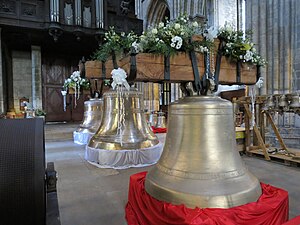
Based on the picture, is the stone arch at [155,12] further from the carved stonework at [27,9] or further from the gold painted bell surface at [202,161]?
the gold painted bell surface at [202,161]

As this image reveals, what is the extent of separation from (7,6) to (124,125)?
858cm

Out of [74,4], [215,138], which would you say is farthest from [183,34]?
[74,4]

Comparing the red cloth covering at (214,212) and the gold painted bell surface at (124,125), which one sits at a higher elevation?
the gold painted bell surface at (124,125)

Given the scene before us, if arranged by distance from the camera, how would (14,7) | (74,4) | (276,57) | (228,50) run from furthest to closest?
(74,4) → (14,7) → (276,57) → (228,50)

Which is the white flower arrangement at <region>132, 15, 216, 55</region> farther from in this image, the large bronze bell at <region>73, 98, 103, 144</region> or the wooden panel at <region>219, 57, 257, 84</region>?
the large bronze bell at <region>73, 98, 103, 144</region>

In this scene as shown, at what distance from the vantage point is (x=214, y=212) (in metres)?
1.43

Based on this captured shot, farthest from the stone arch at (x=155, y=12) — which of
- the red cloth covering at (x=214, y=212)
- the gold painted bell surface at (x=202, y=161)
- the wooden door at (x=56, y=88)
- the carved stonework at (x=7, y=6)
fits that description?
the red cloth covering at (x=214, y=212)

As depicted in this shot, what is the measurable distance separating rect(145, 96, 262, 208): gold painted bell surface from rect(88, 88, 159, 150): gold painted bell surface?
97.3 inches

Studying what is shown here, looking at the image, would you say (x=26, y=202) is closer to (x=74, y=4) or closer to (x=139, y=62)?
(x=139, y=62)

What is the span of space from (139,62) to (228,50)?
804 millimetres

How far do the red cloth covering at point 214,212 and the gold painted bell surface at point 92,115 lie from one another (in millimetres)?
5003

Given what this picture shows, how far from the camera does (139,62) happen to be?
180 centimetres

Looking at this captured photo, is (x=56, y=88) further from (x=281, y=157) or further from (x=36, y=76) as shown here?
(x=281, y=157)

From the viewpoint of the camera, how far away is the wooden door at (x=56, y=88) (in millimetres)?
13156
